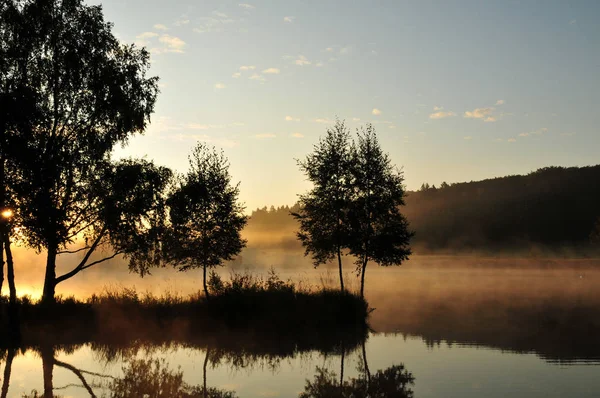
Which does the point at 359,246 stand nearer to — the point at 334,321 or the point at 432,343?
the point at 334,321

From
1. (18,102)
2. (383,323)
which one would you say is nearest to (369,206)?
(383,323)

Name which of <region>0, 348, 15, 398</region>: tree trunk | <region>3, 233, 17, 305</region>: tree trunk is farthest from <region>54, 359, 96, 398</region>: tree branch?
<region>3, 233, 17, 305</region>: tree trunk

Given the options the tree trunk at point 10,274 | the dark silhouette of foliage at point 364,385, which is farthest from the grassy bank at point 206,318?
the dark silhouette of foliage at point 364,385

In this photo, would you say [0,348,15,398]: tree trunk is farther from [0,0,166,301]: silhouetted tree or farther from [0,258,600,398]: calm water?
[0,0,166,301]: silhouetted tree

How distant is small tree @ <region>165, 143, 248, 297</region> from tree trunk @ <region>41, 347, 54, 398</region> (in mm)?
12903

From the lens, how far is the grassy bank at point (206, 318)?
2536cm

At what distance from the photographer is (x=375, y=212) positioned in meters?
39.0

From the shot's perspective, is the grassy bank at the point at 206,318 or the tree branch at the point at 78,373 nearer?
the tree branch at the point at 78,373

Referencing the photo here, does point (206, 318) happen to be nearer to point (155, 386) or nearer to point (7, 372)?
point (7, 372)

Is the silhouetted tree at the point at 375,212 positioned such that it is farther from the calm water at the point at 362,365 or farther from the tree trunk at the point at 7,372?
the tree trunk at the point at 7,372

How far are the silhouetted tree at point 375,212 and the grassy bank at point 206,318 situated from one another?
6.16 metres

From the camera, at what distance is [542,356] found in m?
22.2

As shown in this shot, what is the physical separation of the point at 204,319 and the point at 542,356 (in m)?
15.5

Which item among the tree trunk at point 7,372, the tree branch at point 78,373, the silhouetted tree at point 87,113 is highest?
the silhouetted tree at point 87,113
